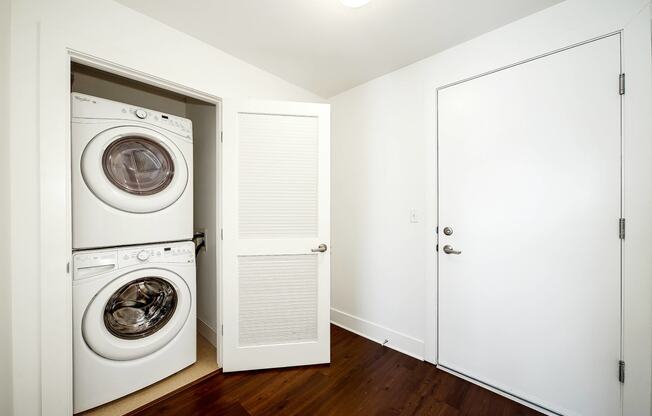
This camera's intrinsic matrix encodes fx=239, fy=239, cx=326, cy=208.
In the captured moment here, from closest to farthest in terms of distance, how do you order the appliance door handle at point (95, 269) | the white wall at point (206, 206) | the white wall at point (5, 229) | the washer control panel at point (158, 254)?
the white wall at point (5, 229) → the appliance door handle at point (95, 269) → the washer control panel at point (158, 254) → the white wall at point (206, 206)

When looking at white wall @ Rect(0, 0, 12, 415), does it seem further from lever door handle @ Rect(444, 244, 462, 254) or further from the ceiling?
lever door handle @ Rect(444, 244, 462, 254)

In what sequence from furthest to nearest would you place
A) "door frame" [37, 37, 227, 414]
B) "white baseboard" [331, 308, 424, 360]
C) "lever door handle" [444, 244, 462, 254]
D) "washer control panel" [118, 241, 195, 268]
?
"white baseboard" [331, 308, 424, 360]
"lever door handle" [444, 244, 462, 254]
"washer control panel" [118, 241, 195, 268]
"door frame" [37, 37, 227, 414]

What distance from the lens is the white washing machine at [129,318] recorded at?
132 cm

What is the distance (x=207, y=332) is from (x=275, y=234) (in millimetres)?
1256

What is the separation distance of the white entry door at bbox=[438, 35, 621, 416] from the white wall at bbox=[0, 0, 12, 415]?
2.39 m

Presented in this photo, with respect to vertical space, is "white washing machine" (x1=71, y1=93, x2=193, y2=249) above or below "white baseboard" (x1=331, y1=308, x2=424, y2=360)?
above

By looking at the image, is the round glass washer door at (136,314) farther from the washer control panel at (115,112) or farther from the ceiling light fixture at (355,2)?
the ceiling light fixture at (355,2)

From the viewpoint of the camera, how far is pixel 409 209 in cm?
198

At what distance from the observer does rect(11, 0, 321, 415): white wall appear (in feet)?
3.61

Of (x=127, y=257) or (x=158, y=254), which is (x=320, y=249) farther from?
(x=127, y=257)

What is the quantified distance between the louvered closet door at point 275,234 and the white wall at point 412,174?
583 millimetres

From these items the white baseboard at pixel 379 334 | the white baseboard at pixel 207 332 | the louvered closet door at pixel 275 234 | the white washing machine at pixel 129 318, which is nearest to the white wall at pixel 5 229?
the white washing machine at pixel 129 318

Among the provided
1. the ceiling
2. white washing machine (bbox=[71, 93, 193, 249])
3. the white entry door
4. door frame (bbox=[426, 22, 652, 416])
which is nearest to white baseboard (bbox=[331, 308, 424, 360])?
the white entry door

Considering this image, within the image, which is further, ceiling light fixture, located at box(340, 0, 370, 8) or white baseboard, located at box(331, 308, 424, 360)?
white baseboard, located at box(331, 308, 424, 360)
